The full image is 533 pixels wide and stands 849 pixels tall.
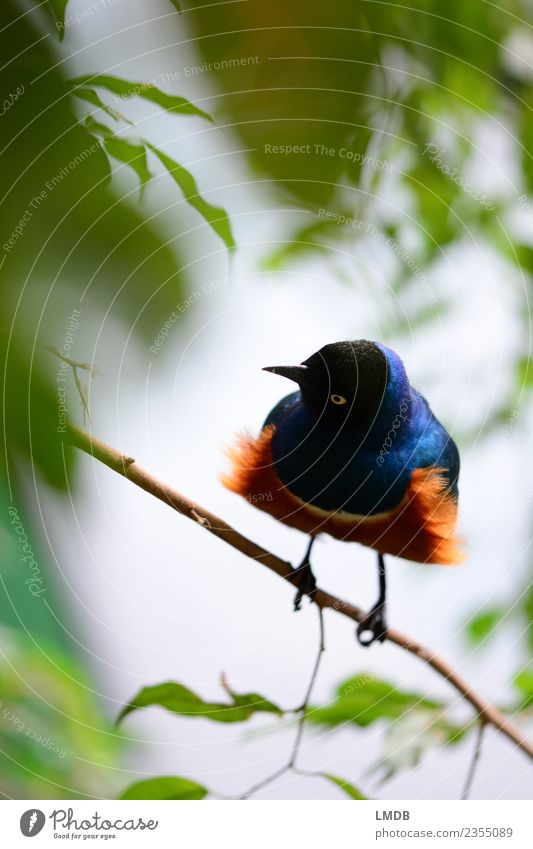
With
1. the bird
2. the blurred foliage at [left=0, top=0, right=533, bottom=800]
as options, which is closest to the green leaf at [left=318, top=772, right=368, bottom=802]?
the blurred foliage at [left=0, top=0, right=533, bottom=800]

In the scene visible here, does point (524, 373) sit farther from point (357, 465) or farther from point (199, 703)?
point (199, 703)

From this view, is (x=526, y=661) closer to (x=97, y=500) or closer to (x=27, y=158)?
(x=97, y=500)

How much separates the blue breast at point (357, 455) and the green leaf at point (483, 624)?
0.46 feet

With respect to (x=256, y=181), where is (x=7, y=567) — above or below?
below

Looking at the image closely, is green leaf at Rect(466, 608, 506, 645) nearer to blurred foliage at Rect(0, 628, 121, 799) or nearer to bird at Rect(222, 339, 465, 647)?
bird at Rect(222, 339, 465, 647)

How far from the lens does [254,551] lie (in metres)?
0.53

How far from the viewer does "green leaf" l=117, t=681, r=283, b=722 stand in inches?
21.9

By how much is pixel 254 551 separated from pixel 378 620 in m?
0.19

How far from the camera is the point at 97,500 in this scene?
55 centimetres

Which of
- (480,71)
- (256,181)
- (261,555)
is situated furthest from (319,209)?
(261,555)

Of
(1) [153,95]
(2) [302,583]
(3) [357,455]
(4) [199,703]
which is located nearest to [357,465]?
(3) [357,455]

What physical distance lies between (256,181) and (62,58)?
6.7 inches

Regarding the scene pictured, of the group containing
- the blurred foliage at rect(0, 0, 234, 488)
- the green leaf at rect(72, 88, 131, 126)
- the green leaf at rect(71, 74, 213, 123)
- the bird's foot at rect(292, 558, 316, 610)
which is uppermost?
the green leaf at rect(71, 74, 213, 123)

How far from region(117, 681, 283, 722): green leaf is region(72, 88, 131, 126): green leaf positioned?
429 millimetres
